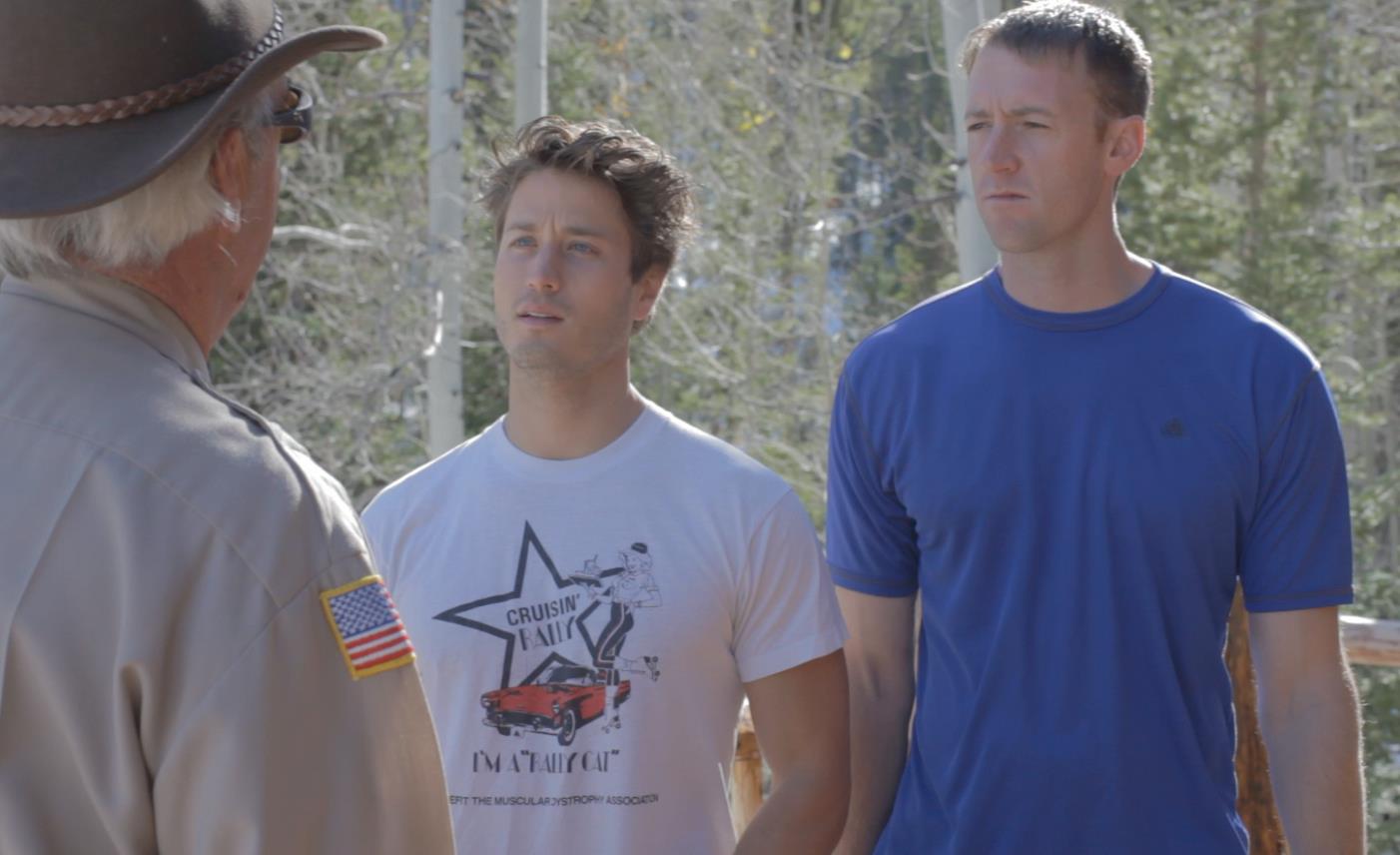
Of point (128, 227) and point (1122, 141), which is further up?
point (1122, 141)

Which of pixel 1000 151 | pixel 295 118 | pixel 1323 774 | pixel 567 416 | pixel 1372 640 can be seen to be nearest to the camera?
pixel 295 118

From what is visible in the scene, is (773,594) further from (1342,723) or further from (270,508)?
(270,508)

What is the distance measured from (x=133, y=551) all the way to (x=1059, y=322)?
5.08 feet

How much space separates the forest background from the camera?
10539 millimetres

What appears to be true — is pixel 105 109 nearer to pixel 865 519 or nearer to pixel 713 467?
pixel 713 467

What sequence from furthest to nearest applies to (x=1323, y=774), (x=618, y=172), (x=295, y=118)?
(x=618, y=172), (x=1323, y=774), (x=295, y=118)

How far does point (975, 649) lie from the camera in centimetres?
238

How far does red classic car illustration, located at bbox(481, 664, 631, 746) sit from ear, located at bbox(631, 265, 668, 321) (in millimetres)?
693

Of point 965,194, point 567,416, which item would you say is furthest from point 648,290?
point 965,194

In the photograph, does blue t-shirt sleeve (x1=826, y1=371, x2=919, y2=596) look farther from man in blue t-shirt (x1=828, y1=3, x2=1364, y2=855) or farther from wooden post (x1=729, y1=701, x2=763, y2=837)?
wooden post (x1=729, y1=701, x2=763, y2=837)

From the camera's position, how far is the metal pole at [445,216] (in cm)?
883

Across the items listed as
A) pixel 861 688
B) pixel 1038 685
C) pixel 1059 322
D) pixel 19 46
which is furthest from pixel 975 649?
pixel 19 46

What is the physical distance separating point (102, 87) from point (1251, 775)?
2798mm

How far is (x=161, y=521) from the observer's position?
130cm
